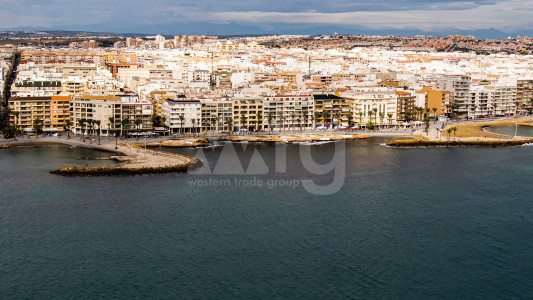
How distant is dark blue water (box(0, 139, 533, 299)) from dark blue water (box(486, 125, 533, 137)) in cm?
845

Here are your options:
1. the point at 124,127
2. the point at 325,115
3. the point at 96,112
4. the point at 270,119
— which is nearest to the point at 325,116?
the point at 325,115

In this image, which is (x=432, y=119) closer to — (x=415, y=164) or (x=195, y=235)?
(x=415, y=164)

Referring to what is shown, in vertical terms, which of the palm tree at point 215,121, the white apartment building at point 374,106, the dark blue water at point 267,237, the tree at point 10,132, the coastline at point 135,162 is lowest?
the dark blue water at point 267,237

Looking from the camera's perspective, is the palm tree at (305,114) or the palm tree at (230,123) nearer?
the palm tree at (230,123)

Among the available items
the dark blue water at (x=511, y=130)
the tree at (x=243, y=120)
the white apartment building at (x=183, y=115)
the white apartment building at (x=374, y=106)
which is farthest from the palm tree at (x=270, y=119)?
the dark blue water at (x=511, y=130)

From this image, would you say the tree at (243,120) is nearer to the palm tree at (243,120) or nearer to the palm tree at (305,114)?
the palm tree at (243,120)

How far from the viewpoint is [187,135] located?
21.5 m

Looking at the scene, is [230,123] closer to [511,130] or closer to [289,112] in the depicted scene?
[289,112]

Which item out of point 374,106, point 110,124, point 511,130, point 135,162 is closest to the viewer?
point 135,162

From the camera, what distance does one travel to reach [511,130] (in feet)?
79.3

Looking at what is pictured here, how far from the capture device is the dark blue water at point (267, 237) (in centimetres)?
845

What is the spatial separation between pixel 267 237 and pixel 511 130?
16.8 metres

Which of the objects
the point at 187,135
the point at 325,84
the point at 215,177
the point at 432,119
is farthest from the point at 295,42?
the point at 215,177

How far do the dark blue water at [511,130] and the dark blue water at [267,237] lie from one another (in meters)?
8.45
